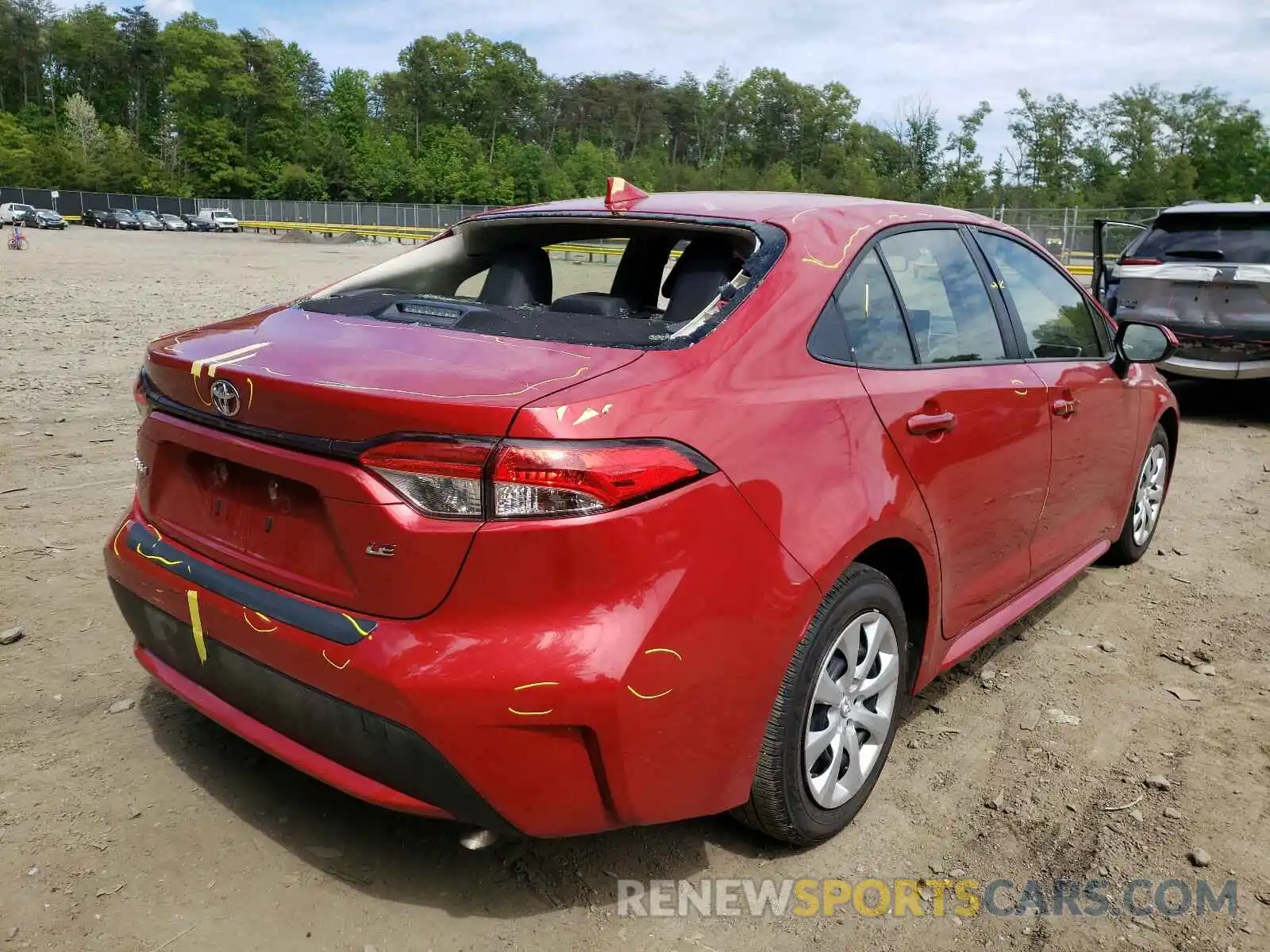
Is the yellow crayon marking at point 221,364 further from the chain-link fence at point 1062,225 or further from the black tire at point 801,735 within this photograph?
the chain-link fence at point 1062,225

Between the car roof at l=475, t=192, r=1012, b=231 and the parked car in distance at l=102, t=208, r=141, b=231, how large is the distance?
2839 inches

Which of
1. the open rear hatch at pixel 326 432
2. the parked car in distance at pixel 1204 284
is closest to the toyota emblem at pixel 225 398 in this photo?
the open rear hatch at pixel 326 432

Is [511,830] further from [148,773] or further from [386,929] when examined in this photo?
[148,773]

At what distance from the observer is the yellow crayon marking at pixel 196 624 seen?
2498mm

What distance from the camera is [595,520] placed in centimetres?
206

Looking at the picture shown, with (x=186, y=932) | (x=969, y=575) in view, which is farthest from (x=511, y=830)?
(x=969, y=575)

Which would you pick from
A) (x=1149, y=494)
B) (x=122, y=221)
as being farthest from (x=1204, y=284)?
(x=122, y=221)

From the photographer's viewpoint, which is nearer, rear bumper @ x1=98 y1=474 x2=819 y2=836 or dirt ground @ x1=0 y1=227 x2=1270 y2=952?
rear bumper @ x1=98 y1=474 x2=819 y2=836

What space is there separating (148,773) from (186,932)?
750 millimetres

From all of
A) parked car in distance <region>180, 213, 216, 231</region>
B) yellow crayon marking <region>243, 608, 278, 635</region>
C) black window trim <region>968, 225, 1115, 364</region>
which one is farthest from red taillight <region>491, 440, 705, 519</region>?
parked car in distance <region>180, 213, 216, 231</region>

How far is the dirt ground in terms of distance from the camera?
2.43 m

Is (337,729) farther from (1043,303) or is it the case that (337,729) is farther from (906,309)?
(1043,303)

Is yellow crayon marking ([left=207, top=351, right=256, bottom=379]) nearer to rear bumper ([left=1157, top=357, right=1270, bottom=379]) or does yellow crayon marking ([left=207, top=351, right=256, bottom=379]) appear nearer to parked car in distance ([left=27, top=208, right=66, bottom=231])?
rear bumper ([left=1157, top=357, right=1270, bottom=379])

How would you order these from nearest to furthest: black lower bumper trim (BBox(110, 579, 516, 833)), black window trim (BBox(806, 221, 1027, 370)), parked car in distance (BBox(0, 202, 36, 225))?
black lower bumper trim (BBox(110, 579, 516, 833)) < black window trim (BBox(806, 221, 1027, 370)) < parked car in distance (BBox(0, 202, 36, 225))
